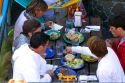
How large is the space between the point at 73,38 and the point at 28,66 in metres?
1.31

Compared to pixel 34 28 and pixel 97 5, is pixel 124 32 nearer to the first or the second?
pixel 34 28

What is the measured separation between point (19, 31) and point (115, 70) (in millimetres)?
1912

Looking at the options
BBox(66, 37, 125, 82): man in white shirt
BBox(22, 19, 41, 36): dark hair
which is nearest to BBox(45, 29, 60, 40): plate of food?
BBox(22, 19, 41, 36): dark hair

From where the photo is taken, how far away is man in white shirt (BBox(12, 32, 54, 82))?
14.8 feet

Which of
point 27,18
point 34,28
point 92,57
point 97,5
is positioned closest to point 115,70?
point 92,57

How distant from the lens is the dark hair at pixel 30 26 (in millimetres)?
5203

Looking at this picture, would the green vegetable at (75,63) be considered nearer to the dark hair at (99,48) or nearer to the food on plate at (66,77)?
the food on plate at (66,77)

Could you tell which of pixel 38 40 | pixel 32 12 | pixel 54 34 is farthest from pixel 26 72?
pixel 32 12

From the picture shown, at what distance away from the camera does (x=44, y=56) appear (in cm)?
523

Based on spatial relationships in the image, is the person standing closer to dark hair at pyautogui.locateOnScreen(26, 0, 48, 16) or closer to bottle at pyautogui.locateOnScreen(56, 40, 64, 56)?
bottle at pyautogui.locateOnScreen(56, 40, 64, 56)

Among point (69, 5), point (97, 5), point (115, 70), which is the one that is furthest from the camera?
point (97, 5)

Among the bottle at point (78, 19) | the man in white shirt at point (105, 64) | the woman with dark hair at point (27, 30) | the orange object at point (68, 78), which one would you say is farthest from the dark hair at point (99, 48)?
the bottle at point (78, 19)

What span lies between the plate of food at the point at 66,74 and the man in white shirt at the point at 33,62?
112 mm

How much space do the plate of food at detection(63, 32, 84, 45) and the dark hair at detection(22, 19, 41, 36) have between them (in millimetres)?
569
